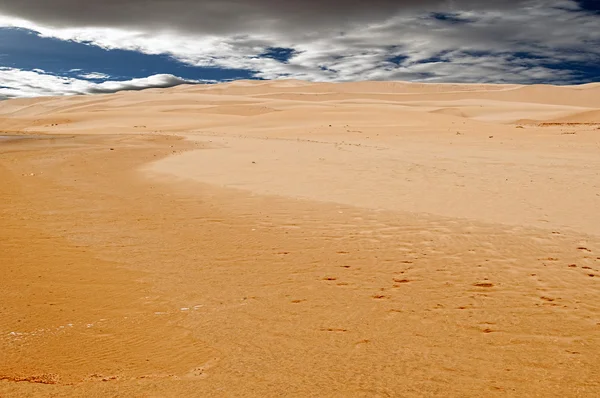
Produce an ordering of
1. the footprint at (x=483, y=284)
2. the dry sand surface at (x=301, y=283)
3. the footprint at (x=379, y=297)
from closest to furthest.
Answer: the dry sand surface at (x=301, y=283), the footprint at (x=379, y=297), the footprint at (x=483, y=284)

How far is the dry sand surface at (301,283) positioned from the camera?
3.81m

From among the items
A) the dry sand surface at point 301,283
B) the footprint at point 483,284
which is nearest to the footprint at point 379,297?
the dry sand surface at point 301,283

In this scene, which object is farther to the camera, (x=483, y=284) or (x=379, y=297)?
(x=483, y=284)

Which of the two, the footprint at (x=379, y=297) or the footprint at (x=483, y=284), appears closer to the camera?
the footprint at (x=379, y=297)

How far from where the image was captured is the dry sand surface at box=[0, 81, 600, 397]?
3814 millimetres

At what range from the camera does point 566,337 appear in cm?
448

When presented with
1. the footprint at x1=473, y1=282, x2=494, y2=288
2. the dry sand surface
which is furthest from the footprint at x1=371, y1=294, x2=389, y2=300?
the footprint at x1=473, y1=282, x2=494, y2=288

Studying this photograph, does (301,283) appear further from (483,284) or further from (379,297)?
(483,284)

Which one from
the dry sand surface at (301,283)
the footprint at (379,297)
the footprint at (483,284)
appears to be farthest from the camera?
the footprint at (483,284)

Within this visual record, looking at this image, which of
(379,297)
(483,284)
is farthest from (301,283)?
(483,284)

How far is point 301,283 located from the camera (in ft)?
19.3

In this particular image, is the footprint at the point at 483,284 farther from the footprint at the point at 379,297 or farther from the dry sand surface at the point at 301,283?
the footprint at the point at 379,297

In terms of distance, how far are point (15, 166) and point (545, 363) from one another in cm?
1644

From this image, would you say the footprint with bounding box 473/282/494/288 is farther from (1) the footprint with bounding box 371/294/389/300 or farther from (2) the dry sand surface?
(1) the footprint with bounding box 371/294/389/300
